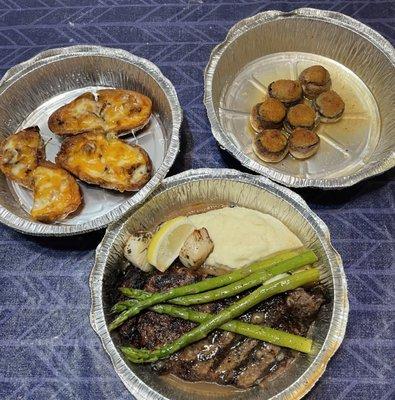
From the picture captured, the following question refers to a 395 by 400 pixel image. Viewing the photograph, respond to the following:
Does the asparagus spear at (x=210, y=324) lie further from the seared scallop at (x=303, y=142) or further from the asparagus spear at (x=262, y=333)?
the seared scallop at (x=303, y=142)

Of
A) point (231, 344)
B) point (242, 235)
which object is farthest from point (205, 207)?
point (231, 344)

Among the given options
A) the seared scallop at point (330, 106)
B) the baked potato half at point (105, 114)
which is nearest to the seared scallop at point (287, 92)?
the seared scallop at point (330, 106)

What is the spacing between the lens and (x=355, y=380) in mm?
2541

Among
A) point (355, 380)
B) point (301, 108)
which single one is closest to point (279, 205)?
point (301, 108)

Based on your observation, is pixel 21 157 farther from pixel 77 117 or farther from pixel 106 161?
pixel 106 161

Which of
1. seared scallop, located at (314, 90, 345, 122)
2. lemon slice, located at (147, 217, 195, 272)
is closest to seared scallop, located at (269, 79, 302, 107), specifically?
seared scallop, located at (314, 90, 345, 122)

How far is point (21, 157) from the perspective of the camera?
9.64 ft

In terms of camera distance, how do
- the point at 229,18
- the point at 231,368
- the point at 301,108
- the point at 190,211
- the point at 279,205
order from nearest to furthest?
the point at 231,368 < the point at 279,205 < the point at 190,211 < the point at 301,108 < the point at 229,18

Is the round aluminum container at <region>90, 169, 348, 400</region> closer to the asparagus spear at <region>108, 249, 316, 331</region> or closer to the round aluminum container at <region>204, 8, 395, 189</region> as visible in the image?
the asparagus spear at <region>108, 249, 316, 331</region>

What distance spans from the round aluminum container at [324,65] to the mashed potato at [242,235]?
1.47ft

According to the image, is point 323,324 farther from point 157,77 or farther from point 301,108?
point 157,77

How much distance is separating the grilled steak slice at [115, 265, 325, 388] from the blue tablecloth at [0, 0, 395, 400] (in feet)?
1.01

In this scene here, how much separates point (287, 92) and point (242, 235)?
3.55ft

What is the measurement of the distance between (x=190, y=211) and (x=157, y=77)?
2.93 ft
